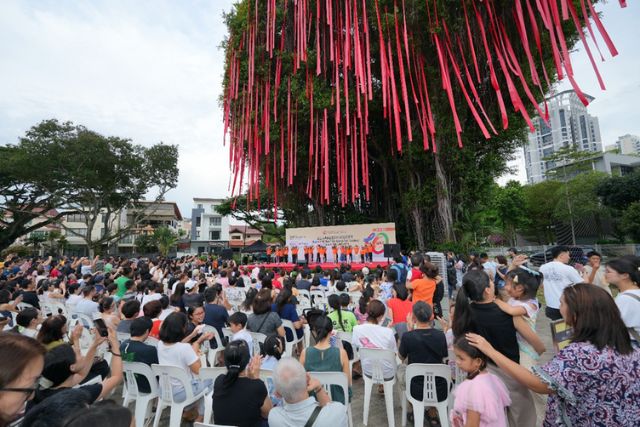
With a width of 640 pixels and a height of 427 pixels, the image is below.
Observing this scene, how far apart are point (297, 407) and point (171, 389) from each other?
153 centimetres

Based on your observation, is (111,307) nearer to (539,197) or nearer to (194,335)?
(194,335)

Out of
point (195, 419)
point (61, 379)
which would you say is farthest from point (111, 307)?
point (61, 379)

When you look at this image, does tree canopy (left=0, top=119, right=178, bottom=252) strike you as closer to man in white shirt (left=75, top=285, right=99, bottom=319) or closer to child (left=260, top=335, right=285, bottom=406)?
man in white shirt (left=75, top=285, right=99, bottom=319)

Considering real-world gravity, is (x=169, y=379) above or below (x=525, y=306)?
below

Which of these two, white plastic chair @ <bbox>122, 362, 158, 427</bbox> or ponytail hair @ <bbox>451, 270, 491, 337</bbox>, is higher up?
ponytail hair @ <bbox>451, 270, 491, 337</bbox>

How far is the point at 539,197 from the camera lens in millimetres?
26562

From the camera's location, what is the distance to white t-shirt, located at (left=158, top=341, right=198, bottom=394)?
2533mm

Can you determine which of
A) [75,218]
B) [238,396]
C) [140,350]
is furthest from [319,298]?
[75,218]

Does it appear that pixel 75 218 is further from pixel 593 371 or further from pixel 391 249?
pixel 593 371

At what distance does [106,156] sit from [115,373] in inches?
942

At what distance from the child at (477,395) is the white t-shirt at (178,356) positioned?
203 cm

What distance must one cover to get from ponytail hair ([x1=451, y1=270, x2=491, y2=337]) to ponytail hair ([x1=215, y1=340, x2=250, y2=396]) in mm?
1288

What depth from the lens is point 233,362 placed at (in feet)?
5.90

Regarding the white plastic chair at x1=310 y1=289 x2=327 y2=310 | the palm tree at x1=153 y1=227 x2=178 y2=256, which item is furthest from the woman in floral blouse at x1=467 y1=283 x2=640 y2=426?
the palm tree at x1=153 y1=227 x2=178 y2=256
